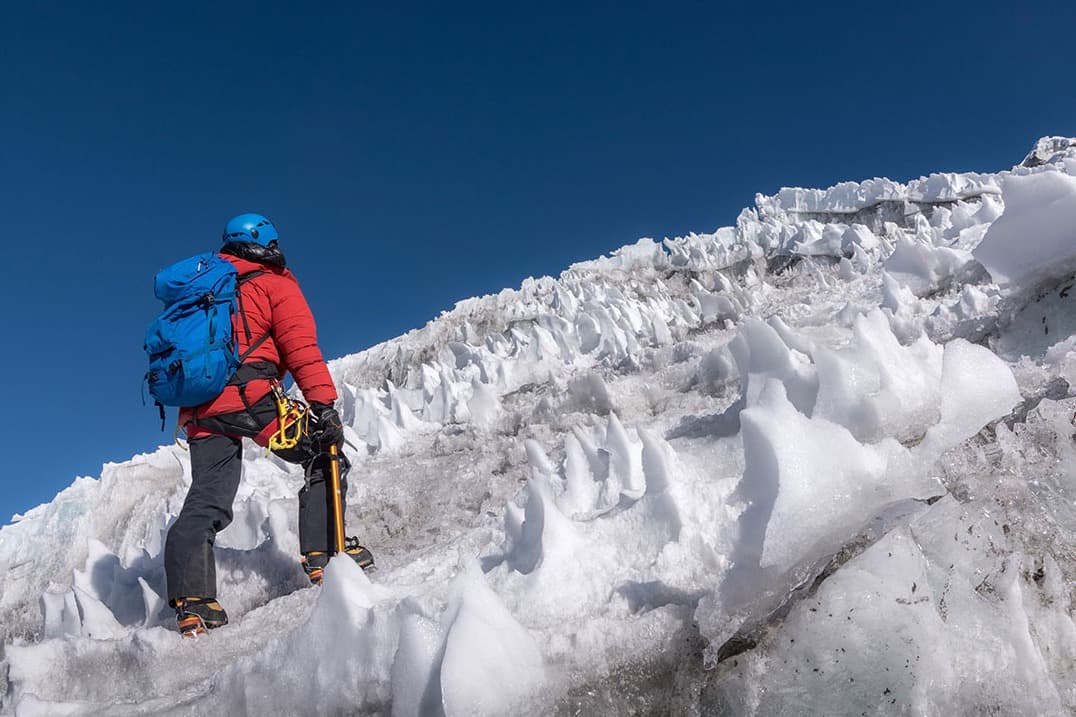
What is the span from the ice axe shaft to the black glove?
5 cm

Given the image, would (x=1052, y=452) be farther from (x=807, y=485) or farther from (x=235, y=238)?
(x=235, y=238)

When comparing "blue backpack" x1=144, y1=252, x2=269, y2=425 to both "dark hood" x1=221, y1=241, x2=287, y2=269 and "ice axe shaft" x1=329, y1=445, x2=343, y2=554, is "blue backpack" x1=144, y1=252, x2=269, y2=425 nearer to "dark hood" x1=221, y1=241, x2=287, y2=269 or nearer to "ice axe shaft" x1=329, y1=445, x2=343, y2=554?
"dark hood" x1=221, y1=241, x2=287, y2=269

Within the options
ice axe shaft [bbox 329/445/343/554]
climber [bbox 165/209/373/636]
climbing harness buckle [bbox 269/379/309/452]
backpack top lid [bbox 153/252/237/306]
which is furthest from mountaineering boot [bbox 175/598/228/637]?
backpack top lid [bbox 153/252/237/306]

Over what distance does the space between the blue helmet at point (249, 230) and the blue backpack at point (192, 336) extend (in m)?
0.41

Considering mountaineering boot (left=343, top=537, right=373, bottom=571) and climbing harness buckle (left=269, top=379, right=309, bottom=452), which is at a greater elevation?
climbing harness buckle (left=269, top=379, right=309, bottom=452)

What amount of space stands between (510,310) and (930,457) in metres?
15.1

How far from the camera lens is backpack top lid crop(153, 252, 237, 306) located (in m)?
4.22

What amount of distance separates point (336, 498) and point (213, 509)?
74 centimetres

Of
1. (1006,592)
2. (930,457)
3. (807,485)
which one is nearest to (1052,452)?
(930,457)

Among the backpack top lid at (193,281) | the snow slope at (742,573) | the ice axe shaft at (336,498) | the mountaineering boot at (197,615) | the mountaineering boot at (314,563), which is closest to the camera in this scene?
the snow slope at (742,573)

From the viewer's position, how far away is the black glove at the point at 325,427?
4578 mm

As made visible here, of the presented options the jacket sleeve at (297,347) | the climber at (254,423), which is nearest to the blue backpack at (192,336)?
the climber at (254,423)

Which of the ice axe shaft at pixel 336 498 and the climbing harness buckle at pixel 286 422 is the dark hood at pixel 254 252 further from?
the ice axe shaft at pixel 336 498

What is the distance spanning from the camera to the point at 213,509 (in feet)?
13.7
